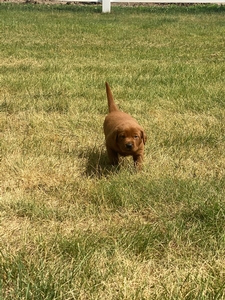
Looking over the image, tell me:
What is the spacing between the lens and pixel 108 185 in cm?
265

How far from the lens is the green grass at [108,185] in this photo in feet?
5.94

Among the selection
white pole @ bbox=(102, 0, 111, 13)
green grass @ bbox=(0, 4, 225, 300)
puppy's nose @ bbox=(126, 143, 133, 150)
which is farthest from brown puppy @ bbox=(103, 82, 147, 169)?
white pole @ bbox=(102, 0, 111, 13)

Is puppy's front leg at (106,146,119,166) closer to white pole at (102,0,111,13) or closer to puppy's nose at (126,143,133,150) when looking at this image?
puppy's nose at (126,143,133,150)

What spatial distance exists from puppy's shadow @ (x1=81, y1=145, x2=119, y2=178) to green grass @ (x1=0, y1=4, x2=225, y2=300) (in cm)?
1

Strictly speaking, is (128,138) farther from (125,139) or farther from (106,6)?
(106,6)

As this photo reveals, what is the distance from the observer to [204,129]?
385cm

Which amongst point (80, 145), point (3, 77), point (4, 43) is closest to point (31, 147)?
point (80, 145)

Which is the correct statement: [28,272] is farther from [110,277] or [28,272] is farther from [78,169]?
[78,169]

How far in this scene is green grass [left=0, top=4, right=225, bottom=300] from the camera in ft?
5.94

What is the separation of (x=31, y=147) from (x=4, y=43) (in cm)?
552

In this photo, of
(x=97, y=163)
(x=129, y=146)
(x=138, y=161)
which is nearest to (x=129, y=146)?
(x=129, y=146)

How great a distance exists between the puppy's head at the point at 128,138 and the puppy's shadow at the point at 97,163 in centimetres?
23

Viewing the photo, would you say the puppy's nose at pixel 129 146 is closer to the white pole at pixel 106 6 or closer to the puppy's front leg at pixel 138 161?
the puppy's front leg at pixel 138 161

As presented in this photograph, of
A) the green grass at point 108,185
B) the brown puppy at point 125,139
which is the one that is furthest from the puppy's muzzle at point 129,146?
the green grass at point 108,185
